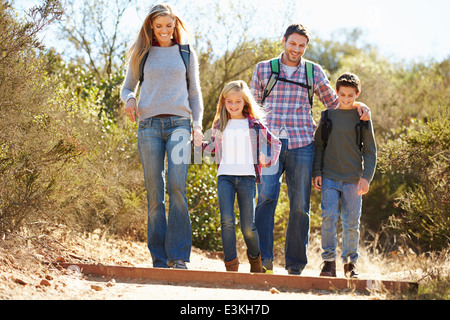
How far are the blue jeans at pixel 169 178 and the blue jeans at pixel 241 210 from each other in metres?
0.34

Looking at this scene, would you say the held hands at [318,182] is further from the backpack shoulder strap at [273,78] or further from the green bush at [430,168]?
the green bush at [430,168]

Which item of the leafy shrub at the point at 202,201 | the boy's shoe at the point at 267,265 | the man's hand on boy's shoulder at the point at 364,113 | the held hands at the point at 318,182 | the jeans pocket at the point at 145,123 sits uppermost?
the man's hand on boy's shoulder at the point at 364,113

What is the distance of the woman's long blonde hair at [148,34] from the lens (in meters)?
5.13

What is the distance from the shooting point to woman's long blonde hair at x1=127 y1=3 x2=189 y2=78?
5.13 meters

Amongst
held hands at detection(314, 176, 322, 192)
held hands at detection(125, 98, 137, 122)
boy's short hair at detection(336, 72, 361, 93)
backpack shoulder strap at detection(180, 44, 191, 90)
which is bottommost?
held hands at detection(314, 176, 322, 192)

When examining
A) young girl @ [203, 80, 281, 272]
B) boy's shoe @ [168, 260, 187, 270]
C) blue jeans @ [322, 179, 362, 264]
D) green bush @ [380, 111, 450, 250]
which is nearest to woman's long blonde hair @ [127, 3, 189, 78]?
young girl @ [203, 80, 281, 272]

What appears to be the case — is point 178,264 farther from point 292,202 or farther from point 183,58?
point 183,58

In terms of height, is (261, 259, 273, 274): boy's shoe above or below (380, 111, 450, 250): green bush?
below

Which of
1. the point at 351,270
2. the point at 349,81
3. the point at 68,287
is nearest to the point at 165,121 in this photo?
the point at 68,287

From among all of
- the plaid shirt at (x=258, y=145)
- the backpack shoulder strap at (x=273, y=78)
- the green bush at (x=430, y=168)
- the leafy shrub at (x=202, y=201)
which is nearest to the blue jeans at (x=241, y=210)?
the plaid shirt at (x=258, y=145)

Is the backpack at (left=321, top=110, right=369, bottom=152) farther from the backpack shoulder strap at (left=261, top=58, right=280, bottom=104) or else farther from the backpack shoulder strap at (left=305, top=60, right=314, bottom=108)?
the backpack shoulder strap at (left=261, top=58, right=280, bottom=104)

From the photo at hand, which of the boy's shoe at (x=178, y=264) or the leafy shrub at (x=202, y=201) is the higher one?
the leafy shrub at (x=202, y=201)

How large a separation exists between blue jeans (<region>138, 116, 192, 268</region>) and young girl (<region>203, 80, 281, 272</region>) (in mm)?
364

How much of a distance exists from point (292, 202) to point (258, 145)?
667 mm
